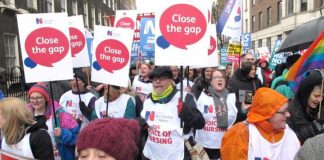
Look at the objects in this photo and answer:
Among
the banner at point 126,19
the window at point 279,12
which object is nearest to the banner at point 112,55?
the banner at point 126,19

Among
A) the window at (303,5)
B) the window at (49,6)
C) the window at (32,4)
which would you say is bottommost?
the window at (32,4)

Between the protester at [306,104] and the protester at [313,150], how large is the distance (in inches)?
63.9

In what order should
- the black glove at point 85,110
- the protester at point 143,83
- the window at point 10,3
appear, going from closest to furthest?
1. the black glove at point 85,110
2. the protester at point 143,83
3. the window at point 10,3

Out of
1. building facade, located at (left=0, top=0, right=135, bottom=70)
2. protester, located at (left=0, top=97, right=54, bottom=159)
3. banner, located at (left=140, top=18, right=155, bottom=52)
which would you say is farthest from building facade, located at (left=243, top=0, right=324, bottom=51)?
protester, located at (left=0, top=97, right=54, bottom=159)

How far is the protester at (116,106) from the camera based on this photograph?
4.73 m

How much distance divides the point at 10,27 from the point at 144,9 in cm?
714

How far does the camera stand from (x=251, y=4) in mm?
42438

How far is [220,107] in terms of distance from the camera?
4824 millimetres

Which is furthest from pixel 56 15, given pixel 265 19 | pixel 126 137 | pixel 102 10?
pixel 265 19

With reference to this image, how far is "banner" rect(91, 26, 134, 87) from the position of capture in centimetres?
461

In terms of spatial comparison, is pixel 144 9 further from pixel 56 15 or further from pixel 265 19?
pixel 265 19

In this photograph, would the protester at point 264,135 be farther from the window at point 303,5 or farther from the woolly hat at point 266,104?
the window at point 303,5

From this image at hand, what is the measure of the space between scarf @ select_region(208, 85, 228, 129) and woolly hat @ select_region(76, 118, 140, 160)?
9.46 feet

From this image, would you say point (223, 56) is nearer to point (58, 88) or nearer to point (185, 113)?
point (58, 88)
